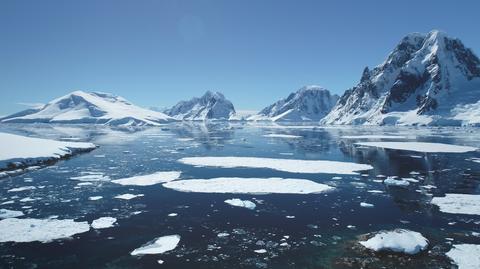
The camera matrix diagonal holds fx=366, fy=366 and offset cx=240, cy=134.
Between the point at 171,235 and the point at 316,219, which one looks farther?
the point at 316,219

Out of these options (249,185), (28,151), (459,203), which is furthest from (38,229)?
(28,151)

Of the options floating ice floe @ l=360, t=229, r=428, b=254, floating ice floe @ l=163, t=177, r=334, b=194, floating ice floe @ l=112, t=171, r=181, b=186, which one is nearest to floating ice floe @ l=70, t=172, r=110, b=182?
floating ice floe @ l=112, t=171, r=181, b=186

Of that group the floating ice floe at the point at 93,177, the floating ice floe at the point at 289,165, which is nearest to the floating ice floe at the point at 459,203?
the floating ice floe at the point at 289,165

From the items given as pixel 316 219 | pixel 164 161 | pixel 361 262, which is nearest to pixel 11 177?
pixel 164 161

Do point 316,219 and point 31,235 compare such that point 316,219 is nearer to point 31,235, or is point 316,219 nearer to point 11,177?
point 31,235

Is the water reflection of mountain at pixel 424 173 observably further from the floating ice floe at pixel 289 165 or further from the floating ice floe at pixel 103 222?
the floating ice floe at pixel 103 222

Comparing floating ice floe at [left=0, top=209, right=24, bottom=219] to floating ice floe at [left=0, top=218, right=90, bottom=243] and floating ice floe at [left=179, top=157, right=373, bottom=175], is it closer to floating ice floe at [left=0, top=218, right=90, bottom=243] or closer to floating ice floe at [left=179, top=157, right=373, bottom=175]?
floating ice floe at [left=0, top=218, right=90, bottom=243]
